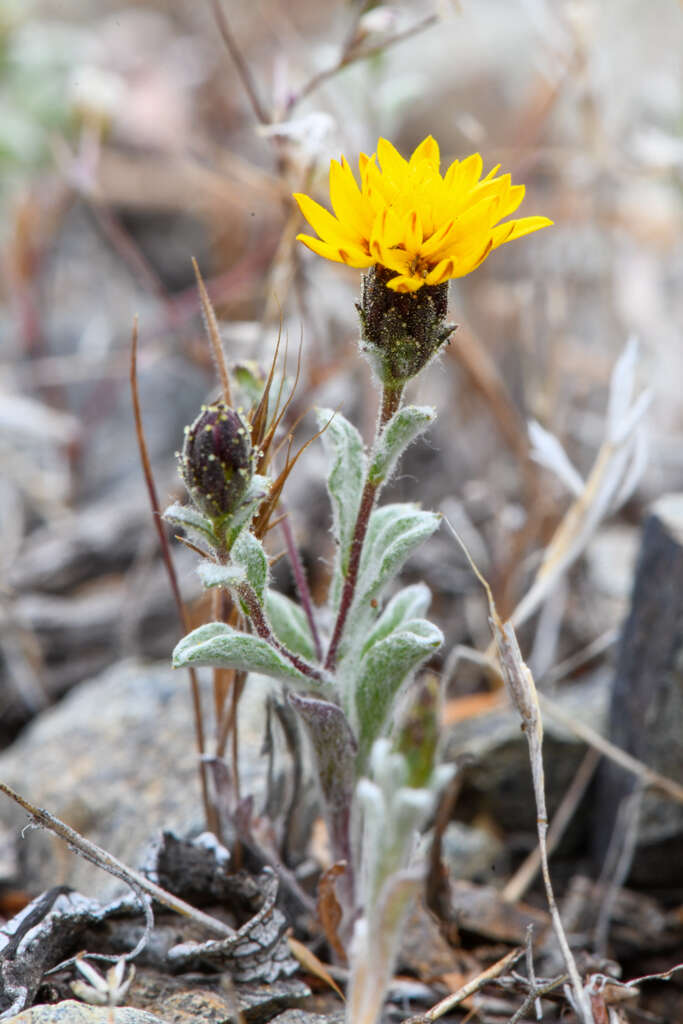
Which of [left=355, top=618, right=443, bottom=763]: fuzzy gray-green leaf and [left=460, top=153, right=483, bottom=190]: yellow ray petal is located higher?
[left=460, top=153, right=483, bottom=190]: yellow ray petal

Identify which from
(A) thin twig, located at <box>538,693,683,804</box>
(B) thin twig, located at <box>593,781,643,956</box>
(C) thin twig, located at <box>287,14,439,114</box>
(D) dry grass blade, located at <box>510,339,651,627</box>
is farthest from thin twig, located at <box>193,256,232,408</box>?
(B) thin twig, located at <box>593,781,643,956</box>

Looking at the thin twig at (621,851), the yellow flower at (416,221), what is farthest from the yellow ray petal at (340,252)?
the thin twig at (621,851)

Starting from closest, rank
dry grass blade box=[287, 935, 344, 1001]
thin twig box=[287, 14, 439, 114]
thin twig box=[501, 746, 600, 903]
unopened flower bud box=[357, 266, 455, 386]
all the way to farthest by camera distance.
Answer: unopened flower bud box=[357, 266, 455, 386], dry grass blade box=[287, 935, 344, 1001], thin twig box=[501, 746, 600, 903], thin twig box=[287, 14, 439, 114]

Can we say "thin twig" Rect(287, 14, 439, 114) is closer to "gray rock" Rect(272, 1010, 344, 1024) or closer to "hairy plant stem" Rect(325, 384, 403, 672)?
"hairy plant stem" Rect(325, 384, 403, 672)

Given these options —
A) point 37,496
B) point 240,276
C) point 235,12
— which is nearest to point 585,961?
point 37,496

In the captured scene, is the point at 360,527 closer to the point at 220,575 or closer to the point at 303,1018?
the point at 220,575

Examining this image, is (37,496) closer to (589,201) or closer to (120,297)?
(120,297)

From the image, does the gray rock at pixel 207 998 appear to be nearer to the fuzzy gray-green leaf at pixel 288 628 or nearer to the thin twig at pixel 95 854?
the thin twig at pixel 95 854

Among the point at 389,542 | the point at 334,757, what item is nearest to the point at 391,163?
the point at 389,542
